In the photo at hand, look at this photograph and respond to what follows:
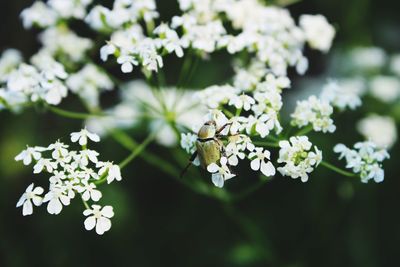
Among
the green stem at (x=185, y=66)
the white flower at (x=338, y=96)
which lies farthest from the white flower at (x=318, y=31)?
the green stem at (x=185, y=66)

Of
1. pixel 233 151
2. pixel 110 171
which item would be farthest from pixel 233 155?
pixel 110 171

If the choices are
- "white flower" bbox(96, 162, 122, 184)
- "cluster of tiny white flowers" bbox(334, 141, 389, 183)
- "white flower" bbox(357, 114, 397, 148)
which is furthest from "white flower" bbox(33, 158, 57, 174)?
"white flower" bbox(357, 114, 397, 148)

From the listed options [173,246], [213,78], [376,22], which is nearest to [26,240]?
[173,246]

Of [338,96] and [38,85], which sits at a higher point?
[38,85]

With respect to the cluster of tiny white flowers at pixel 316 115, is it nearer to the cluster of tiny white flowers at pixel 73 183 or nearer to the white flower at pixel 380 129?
the cluster of tiny white flowers at pixel 73 183

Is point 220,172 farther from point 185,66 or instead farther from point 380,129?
point 380,129

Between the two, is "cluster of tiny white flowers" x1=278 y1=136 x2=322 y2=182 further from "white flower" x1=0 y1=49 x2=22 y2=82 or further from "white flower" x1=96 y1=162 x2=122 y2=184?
"white flower" x1=0 y1=49 x2=22 y2=82
